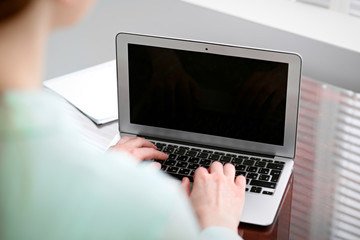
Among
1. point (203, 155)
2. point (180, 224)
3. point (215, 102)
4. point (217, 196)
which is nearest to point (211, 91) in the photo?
point (215, 102)

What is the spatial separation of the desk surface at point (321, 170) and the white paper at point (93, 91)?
1.3 inches

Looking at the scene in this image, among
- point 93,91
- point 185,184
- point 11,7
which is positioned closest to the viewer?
point 11,7

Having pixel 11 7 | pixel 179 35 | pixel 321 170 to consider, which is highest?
pixel 11 7

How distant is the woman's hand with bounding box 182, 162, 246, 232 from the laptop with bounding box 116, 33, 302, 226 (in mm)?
125

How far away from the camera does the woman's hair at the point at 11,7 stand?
1.51 ft

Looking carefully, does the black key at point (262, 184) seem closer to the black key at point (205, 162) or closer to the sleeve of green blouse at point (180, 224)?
the black key at point (205, 162)

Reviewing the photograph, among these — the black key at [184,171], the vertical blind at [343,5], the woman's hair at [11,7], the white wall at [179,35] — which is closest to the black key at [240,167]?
the black key at [184,171]

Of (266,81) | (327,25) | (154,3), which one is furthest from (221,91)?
(154,3)

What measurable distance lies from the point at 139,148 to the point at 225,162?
0.19 metres

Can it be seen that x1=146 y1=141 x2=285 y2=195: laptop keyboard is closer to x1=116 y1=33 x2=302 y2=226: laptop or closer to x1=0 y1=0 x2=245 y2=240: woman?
x1=116 y1=33 x2=302 y2=226: laptop

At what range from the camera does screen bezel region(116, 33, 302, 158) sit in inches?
50.9

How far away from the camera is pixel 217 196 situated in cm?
101

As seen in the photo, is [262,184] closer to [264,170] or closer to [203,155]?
[264,170]

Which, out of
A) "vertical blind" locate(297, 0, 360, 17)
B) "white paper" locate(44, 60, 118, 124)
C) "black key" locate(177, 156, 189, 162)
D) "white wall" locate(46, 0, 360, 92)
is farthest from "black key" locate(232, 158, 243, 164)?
"vertical blind" locate(297, 0, 360, 17)
